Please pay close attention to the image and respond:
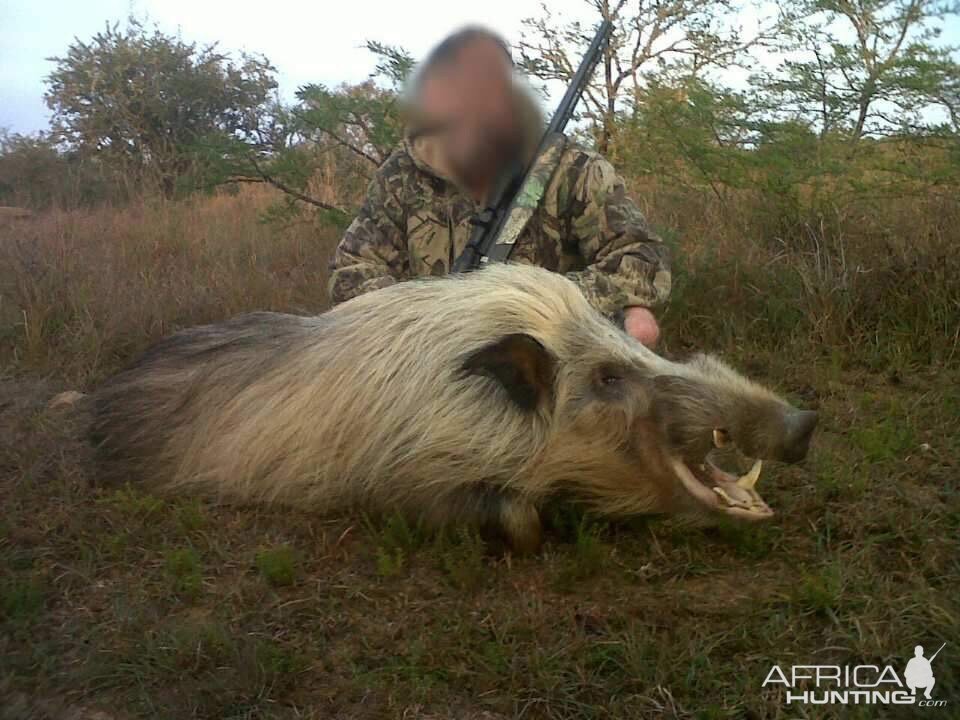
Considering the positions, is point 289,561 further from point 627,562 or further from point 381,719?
point 627,562

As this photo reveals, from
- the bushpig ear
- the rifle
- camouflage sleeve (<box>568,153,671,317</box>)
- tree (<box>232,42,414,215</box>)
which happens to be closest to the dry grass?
tree (<box>232,42,414,215</box>)

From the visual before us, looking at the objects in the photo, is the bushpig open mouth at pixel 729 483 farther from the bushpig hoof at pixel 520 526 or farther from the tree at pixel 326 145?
the tree at pixel 326 145

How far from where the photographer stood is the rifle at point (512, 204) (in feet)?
12.0

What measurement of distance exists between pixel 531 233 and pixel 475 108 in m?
0.62

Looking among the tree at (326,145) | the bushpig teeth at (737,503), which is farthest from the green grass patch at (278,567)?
the tree at (326,145)

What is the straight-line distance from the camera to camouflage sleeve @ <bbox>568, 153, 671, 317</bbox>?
11.7 ft

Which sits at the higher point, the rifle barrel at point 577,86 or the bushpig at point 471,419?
the rifle barrel at point 577,86

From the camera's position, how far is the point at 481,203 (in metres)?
3.90

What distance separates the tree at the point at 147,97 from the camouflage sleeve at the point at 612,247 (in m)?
4.57

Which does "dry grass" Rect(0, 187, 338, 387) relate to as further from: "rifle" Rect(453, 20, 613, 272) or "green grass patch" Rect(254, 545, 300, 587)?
"green grass patch" Rect(254, 545, 300, 587)

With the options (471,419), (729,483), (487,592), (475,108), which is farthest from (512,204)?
(487,592)

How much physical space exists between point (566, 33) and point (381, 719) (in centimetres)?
430

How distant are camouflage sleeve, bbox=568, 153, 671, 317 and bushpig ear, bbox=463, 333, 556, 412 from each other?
906mm

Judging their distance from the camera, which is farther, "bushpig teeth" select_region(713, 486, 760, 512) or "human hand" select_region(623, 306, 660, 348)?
"human hand" select_region(623, 306, 660, 348)
